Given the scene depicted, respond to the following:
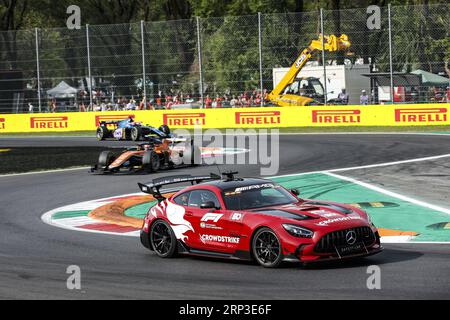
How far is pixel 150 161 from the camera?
23984 mm

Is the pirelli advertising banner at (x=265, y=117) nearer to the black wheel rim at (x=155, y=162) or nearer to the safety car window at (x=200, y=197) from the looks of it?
the black wheel rim at (x=155, y=162)

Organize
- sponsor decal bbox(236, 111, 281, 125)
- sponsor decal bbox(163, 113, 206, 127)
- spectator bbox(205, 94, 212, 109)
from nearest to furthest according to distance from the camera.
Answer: sponsor decal bbox(236, 111, 281, 125), spectator bbox(205, 94, 212, 109), sponsor decal bbox(163, 113, 206, 127)

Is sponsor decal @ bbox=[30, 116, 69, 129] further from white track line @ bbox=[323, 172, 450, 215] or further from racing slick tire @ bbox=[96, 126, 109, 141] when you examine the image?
white track line @ bbox=[323, 172, 450, 215]

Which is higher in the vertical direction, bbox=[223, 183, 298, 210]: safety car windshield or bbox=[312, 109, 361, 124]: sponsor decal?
bbox=[312, 109, 361, 124]: sponsor decal

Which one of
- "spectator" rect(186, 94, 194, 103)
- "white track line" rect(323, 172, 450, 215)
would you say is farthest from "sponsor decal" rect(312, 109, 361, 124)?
"white track line" rect(323, 172, 450, 215)

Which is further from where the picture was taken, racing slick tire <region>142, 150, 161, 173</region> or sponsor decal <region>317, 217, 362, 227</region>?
racing slick tire <region>142, 150, 161, 173</region>

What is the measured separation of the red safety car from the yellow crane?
2530cm

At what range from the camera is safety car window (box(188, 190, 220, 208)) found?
12.2 meters

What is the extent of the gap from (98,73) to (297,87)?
9.64 m

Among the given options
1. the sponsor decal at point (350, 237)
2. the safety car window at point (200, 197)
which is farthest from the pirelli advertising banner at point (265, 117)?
the sponsor decal at point (350, 237)

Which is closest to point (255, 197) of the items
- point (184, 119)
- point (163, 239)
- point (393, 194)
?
point (163, 239)

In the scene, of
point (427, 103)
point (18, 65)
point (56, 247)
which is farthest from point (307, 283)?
point (18, 65)

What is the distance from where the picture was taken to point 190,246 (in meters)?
12.2

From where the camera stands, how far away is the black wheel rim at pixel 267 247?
11.0 m
